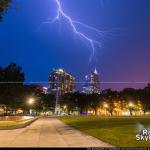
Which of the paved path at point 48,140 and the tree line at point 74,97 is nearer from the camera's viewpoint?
the paved path at point 48,140

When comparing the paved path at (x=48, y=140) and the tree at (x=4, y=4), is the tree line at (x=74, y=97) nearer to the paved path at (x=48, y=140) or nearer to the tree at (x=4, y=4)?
the paved path at (x=48, y=140)

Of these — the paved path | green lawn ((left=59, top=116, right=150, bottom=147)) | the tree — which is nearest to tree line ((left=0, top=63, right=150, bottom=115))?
green lawn ((left=59, top=116, right=150, bottom=147))

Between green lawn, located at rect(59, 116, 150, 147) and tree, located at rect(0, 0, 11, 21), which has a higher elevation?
tree, located at rect(0, 0, 11, 21)

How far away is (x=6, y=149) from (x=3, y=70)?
9170 cm

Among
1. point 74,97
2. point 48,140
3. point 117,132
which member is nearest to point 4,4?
point 48,140

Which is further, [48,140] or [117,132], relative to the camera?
[117,132]

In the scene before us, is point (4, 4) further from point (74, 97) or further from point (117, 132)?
point (74, 97)

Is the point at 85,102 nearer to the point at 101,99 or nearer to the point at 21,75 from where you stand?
the point at 101,99

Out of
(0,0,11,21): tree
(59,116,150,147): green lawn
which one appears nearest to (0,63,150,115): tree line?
(59,116,150,147): green lawn

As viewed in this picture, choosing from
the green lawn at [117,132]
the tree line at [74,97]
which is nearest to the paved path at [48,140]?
the green lawn at [117,132]

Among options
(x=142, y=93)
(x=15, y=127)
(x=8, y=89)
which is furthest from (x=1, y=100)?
(x=142, y=93)

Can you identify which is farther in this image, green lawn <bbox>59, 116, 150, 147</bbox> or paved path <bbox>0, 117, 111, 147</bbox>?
paved path <bbox>0, 117, 111, 147</bbox>

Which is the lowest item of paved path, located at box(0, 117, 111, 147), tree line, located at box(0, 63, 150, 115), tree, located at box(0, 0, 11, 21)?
paved path, located at box(0, 117, 111, 147)

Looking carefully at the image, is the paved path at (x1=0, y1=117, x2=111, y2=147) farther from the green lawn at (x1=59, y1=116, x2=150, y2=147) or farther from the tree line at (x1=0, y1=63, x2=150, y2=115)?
the tree line at (x1=0, y1=63, x2=150, y2=115)
